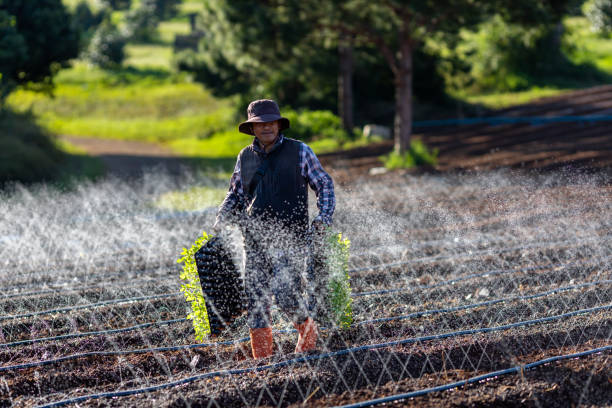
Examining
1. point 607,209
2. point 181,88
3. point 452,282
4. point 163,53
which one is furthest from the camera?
point 163,53

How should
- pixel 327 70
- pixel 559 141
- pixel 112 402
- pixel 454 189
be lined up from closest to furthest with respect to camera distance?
pixel 112 402 → pixel 454 189 → pixel 559 141 → pixel 327 70

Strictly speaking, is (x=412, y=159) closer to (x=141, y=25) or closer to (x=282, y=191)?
(x=282, y=191)

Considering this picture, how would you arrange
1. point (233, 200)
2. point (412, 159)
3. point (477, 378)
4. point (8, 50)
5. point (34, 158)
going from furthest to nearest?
point (8, 50)
point (34, 158)
point (412, 159)
point (233, 200)
point (477, 378)

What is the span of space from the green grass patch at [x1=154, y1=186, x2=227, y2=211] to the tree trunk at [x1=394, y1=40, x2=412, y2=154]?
12.6ft

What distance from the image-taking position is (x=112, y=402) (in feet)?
12.6

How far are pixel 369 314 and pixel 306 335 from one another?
3.50 feet

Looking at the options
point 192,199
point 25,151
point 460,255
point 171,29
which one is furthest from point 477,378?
point 171,29

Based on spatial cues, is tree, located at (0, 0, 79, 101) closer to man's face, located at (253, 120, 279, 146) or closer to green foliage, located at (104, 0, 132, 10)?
man's face, located at (253, 120, 279, 146)

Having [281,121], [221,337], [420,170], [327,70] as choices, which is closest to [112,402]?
[221,337]

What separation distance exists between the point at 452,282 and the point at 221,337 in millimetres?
2291

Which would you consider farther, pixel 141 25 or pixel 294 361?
pixel 141 25

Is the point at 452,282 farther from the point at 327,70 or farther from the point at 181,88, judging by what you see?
the point at 181,88

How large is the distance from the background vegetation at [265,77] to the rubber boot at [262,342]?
9354 mm

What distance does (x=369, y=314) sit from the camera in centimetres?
534
